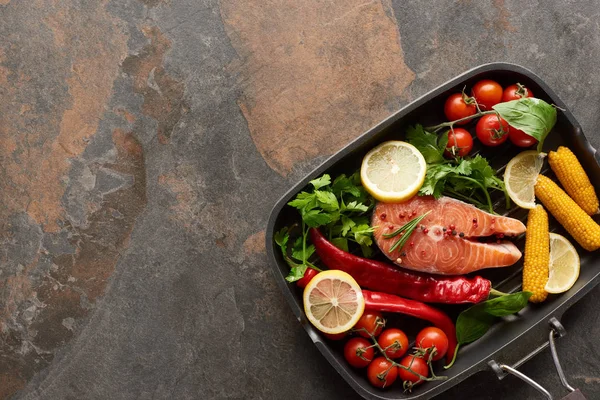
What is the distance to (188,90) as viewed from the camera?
2.68 meters

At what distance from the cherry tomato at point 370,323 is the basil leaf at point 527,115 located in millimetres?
958

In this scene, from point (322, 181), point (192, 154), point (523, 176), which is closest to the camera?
point (322, 181)

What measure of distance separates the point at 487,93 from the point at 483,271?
78 cm

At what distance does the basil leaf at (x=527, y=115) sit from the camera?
2.33m

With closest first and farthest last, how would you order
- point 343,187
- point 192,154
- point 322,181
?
point 322,181 → point 343,187 → point 192,154

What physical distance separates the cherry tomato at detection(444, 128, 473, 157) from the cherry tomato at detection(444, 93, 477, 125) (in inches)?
2.5

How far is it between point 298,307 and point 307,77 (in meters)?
1.06

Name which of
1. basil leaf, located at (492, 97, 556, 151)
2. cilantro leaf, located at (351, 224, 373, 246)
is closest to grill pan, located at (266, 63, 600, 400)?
basil leaf, located at (492, 97, 556, 151)

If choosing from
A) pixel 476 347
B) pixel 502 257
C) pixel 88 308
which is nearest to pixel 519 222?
pixel 502 257

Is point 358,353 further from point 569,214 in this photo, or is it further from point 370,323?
point 569,214

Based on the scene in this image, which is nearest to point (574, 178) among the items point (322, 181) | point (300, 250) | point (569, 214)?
point (569, 214)

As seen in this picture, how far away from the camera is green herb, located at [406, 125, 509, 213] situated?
2.40 meters

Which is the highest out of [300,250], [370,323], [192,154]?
[192,154]

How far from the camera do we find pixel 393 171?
2404mm
